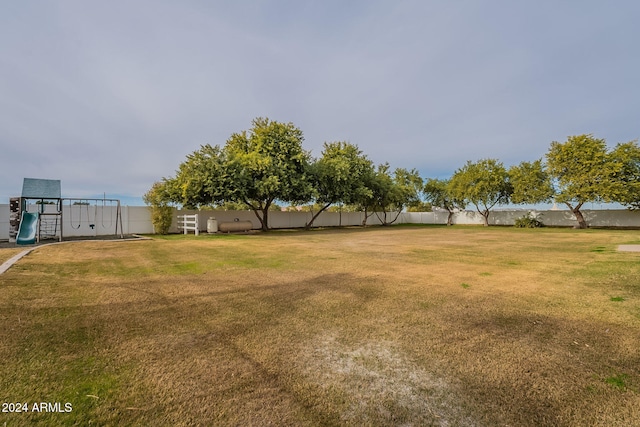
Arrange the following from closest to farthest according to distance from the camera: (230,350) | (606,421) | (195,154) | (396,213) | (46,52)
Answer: (606,421), (230,350), (46,52), (195,154), (396,213)

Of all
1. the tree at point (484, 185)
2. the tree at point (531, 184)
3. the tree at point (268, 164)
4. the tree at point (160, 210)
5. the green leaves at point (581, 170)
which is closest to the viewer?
the tree at point (268, 164)

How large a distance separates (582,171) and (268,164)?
23.7 metres

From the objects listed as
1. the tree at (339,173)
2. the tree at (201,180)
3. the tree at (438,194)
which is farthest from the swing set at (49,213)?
the tree at (438,194)

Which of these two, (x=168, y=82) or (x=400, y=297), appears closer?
(x=400, y=297)

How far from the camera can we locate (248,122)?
1894cm

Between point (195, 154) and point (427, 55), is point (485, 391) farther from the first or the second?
point (195, 154)

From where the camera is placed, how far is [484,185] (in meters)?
26.6

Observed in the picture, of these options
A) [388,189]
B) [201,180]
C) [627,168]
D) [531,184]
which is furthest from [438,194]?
[201,180]

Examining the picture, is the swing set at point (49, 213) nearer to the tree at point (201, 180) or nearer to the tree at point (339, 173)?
the tree at point (201, 180)

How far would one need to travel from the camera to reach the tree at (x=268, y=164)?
1605 centimetres

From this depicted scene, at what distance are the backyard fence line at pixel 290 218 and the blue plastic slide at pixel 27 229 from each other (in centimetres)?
312

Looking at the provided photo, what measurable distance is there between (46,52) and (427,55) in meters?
15.5

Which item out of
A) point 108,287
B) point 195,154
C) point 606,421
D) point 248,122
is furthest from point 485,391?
point 248,122

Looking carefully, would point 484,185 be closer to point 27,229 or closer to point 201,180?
point 201,180
